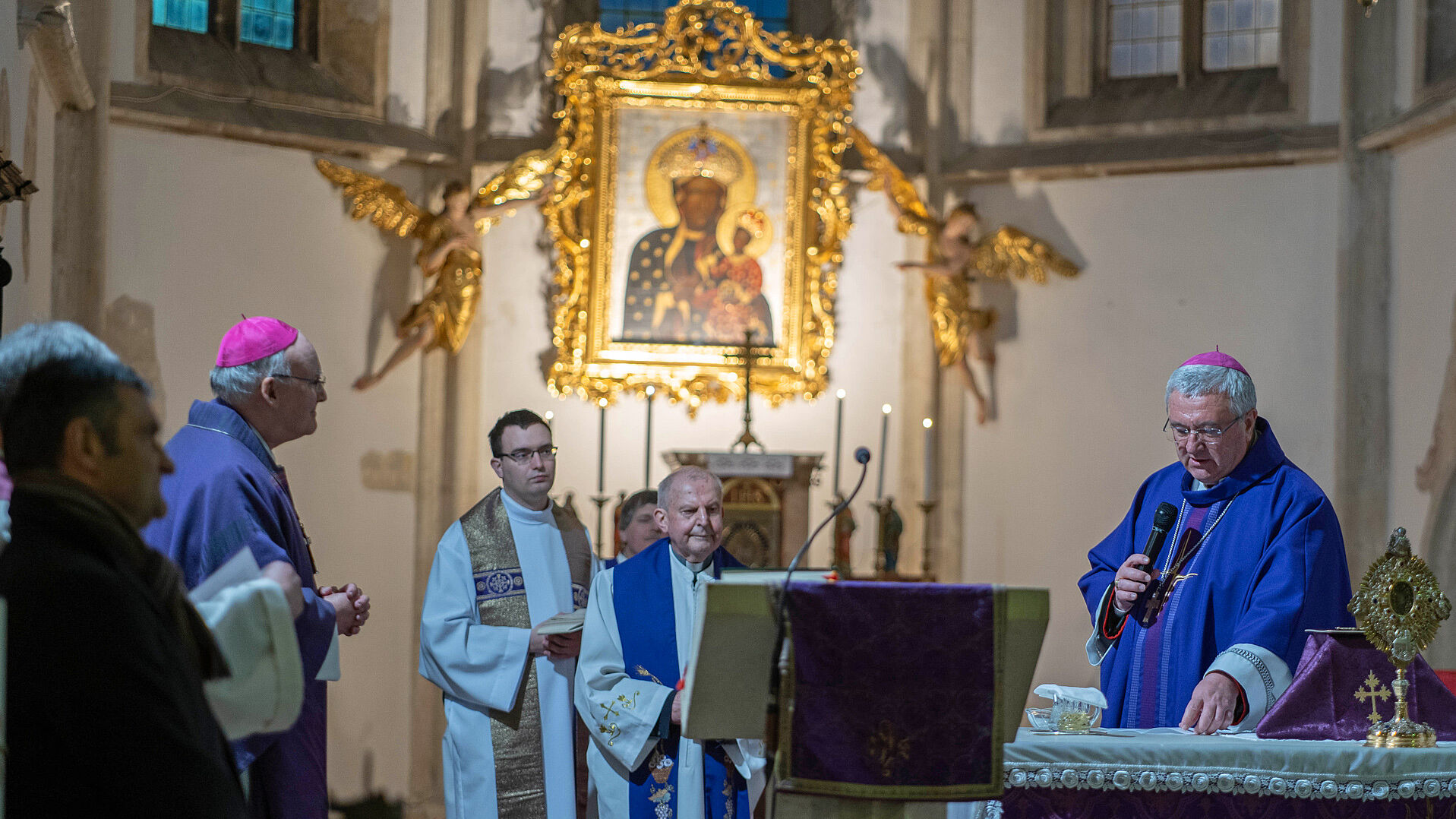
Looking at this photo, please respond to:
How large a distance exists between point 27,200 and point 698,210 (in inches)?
165

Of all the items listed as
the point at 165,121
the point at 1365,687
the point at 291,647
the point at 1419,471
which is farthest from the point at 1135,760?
the point at 165,121

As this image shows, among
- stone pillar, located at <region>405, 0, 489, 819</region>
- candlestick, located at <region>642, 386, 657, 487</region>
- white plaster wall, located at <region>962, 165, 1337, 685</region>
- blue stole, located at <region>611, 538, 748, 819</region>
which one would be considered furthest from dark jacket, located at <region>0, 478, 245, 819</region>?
white plaster wall, located at <region>962, 165, 1337, 685</region>

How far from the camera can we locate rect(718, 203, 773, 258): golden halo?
9.27 meters

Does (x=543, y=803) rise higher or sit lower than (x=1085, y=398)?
lower

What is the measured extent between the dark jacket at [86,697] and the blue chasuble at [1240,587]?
283 centimetres

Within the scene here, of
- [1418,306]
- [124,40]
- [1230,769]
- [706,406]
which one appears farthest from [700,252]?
[1230,769]

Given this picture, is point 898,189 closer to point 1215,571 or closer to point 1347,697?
point 1215,571

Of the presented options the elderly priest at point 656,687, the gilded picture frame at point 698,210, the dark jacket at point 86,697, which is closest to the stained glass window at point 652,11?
the gilded picture frame at point 698,210

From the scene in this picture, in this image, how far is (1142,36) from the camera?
966 cm

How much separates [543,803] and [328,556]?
14.2 ft

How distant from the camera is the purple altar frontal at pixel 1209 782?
3232mm

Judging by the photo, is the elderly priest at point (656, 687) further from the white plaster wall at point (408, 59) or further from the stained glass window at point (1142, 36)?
the stained glass window at point (1142, 36)

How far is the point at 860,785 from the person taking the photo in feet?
9.55

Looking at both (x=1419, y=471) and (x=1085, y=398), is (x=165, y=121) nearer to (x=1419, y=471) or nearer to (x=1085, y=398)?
(x=1085, y=398)
